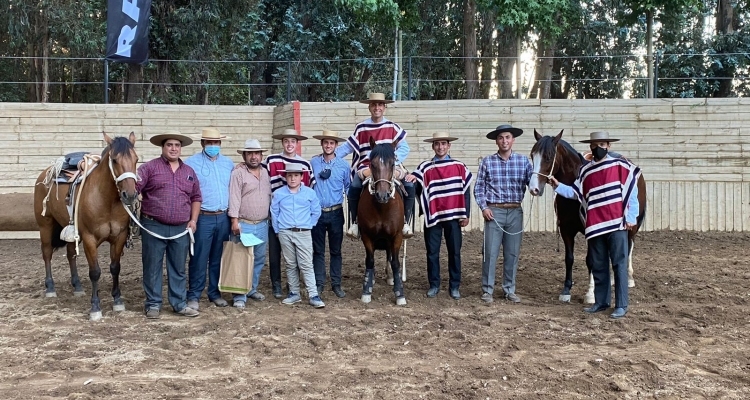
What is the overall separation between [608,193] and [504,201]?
1127mm

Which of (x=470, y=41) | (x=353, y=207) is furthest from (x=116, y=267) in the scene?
(x=470, y=41)

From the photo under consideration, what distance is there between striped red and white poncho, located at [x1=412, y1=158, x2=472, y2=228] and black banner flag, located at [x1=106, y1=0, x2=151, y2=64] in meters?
9.04

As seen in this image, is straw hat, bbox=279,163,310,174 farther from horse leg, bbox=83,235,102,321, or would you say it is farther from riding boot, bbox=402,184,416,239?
horse leg, bbox=83,235,102,321

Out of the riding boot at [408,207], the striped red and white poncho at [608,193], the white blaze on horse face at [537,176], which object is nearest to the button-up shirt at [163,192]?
the riding boot at [408,207]

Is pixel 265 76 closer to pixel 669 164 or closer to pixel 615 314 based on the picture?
pixel 669 164

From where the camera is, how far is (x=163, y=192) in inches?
225

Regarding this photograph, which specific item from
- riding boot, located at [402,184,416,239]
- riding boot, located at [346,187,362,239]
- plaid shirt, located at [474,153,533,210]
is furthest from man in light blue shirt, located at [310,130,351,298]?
plaid shirt, located at [474,153,533,210]

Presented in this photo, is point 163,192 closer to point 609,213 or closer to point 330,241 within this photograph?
point 330,241

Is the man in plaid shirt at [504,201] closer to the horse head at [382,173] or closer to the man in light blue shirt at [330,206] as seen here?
the horse head at [382,173]

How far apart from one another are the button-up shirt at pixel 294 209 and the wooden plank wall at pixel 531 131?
5729 millimetres

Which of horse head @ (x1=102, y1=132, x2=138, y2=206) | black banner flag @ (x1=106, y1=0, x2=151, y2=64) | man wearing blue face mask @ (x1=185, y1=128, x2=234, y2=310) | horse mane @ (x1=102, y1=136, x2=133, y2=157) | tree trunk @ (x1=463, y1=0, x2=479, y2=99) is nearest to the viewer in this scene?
horse head @ (x1=102, y1=132, x2=138, y2=206)

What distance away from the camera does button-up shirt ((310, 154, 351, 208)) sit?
265 inches

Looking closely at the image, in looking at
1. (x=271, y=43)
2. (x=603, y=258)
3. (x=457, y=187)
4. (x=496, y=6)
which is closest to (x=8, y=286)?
(x=457, y=187)

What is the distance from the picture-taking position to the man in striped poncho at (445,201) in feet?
21.7
